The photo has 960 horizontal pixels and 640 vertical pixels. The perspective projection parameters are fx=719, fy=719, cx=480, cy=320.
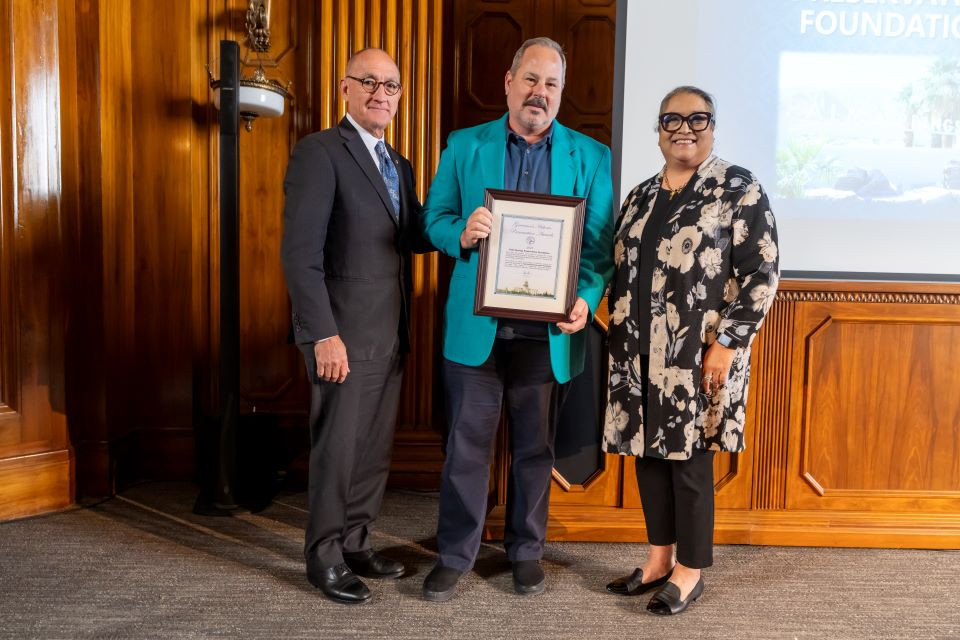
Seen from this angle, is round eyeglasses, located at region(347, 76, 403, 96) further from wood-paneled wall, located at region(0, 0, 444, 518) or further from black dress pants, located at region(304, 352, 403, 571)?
wood-paneled wall, located at region(0, 0, 444, 518)

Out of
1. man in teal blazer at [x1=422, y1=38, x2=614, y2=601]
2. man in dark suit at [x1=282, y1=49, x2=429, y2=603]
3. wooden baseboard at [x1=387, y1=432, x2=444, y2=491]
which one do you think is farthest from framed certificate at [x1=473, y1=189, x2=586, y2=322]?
wooden baseboard at [x1=387, y1=432, x2=444, y2=491]

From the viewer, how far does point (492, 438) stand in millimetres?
2135

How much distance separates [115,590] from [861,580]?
88.1 inches

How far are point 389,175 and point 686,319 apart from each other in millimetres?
942

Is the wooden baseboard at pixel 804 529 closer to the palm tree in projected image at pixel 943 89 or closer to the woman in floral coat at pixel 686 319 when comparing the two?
the woman in floral coat at pixel 686 319

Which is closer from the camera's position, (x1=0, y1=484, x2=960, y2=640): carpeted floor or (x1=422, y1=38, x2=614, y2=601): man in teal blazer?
(x1=0, y1=484, x2=960, y2=640): carpeted floor

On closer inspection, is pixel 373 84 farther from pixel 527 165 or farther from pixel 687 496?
pixel 687 496

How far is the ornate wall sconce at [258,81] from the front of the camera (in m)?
2.88

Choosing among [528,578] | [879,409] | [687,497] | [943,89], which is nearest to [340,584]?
[528,578]

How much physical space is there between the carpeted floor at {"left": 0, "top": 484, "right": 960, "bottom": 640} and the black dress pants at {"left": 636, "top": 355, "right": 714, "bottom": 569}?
0.17 m

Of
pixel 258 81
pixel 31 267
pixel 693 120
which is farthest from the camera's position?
pixel 258 81

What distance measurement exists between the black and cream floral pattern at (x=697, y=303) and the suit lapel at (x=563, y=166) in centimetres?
Result: 21

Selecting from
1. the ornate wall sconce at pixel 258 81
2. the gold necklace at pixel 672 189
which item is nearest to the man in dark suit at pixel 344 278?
the gold necklace at pixel 672 189

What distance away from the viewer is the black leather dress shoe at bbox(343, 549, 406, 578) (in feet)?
7.13
